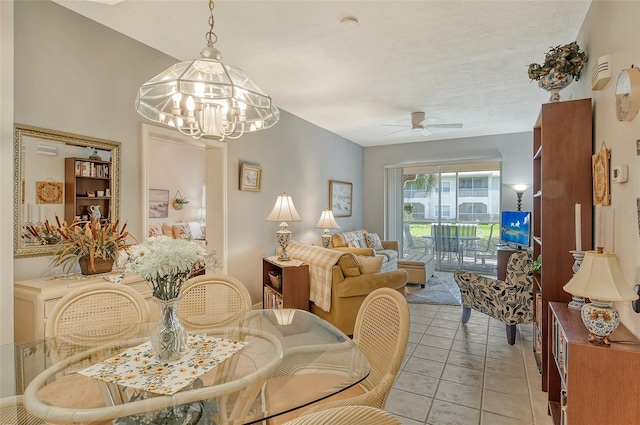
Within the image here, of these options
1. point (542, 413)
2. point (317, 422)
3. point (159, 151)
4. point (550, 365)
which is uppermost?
point (159, 151)

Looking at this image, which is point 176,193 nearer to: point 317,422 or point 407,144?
point 407,144

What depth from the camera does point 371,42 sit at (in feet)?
9.14

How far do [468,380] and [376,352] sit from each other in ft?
4.79

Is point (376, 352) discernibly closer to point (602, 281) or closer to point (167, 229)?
point (602, 281)

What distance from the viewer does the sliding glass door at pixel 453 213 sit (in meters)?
6.59

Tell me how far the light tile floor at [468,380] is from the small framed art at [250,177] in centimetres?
252

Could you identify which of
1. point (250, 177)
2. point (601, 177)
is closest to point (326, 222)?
point (250, 177)

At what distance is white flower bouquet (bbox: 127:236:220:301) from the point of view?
121 cm

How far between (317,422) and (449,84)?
3901mm

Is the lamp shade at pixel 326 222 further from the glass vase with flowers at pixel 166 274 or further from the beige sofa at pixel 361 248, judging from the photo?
the glass vase with flowers at pixel 166 274

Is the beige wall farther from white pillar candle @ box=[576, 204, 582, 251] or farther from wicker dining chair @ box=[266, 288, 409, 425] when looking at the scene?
white pillar candle @ box=[576, 204, 582, 251]

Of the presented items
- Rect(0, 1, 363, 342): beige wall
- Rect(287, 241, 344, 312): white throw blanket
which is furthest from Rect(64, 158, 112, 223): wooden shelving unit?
Rect(287, 241, 344, 312): white throw blanket

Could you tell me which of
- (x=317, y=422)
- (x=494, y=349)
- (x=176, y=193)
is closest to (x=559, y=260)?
(x=494, y=349)

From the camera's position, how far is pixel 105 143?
102 inches
